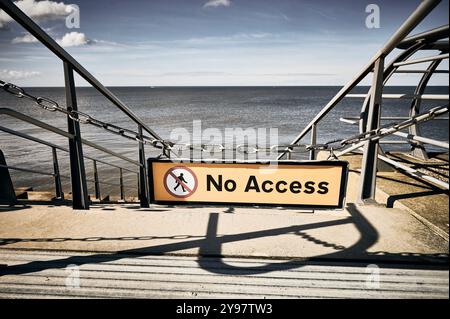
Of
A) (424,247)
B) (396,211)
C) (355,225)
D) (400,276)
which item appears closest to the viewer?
(400,276)

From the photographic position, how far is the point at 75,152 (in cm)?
306

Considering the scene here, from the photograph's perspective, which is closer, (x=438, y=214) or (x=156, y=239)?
(x=156, y=239)

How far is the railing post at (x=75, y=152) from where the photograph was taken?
288 cm

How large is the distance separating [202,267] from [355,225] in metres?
1.87

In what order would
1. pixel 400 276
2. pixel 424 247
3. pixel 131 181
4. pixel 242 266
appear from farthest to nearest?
pixel 131 181 → pixel 424 247 → pixel 242 266 → pixel 400 276

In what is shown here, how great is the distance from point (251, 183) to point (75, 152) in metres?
2.23

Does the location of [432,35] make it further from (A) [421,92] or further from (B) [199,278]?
(A) [421,92]

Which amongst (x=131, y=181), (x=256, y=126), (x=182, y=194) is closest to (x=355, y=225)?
(x=182, y=194)

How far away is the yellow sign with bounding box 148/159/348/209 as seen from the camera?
7.14 feet

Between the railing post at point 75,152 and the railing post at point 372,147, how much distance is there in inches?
140

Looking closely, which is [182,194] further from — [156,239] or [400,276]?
[400,276]
